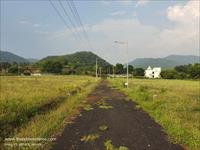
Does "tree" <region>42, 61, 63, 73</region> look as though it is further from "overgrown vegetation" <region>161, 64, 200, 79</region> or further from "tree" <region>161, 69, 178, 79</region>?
"tree" <region>161, 69, 178, 79</region>

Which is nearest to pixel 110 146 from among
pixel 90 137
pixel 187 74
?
pixel 90 137

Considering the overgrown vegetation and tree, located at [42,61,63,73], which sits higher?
tree, located at [42,61,63,73]

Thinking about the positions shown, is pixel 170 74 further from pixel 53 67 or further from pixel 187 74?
pixel 53 67

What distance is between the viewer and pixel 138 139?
29.7 ft

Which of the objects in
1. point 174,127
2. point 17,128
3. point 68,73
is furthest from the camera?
point 68,73

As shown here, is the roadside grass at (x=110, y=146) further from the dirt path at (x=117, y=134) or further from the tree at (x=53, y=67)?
the tree at (x=53, y=67)

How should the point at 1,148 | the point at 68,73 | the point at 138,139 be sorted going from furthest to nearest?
the point at 68,73, the point at 138,139, the point at 1,148

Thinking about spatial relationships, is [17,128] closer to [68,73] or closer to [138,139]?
[138,139]

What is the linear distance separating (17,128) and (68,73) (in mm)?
148634

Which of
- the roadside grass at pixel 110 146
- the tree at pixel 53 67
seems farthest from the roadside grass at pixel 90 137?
the tree at pixel 53 67

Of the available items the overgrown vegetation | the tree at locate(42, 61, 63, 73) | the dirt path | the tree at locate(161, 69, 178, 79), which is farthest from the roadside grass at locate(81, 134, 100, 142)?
the tree at locate(42, 61, 63, 73)

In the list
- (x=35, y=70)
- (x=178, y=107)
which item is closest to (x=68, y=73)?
(x=35, y=70)

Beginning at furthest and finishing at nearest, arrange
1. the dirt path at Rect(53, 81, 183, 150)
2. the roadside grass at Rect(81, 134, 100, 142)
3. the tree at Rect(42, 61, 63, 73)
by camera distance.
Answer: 1. the tree at Rect(42, 61, 63, 73)
2. the roadside grass at Rect(81, 134, 100, 142)
3. the dirt path at Rect(53, 81, 183, 150)

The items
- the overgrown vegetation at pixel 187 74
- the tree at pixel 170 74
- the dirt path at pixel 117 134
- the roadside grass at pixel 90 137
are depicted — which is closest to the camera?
the dirt path at pixel 117 134
